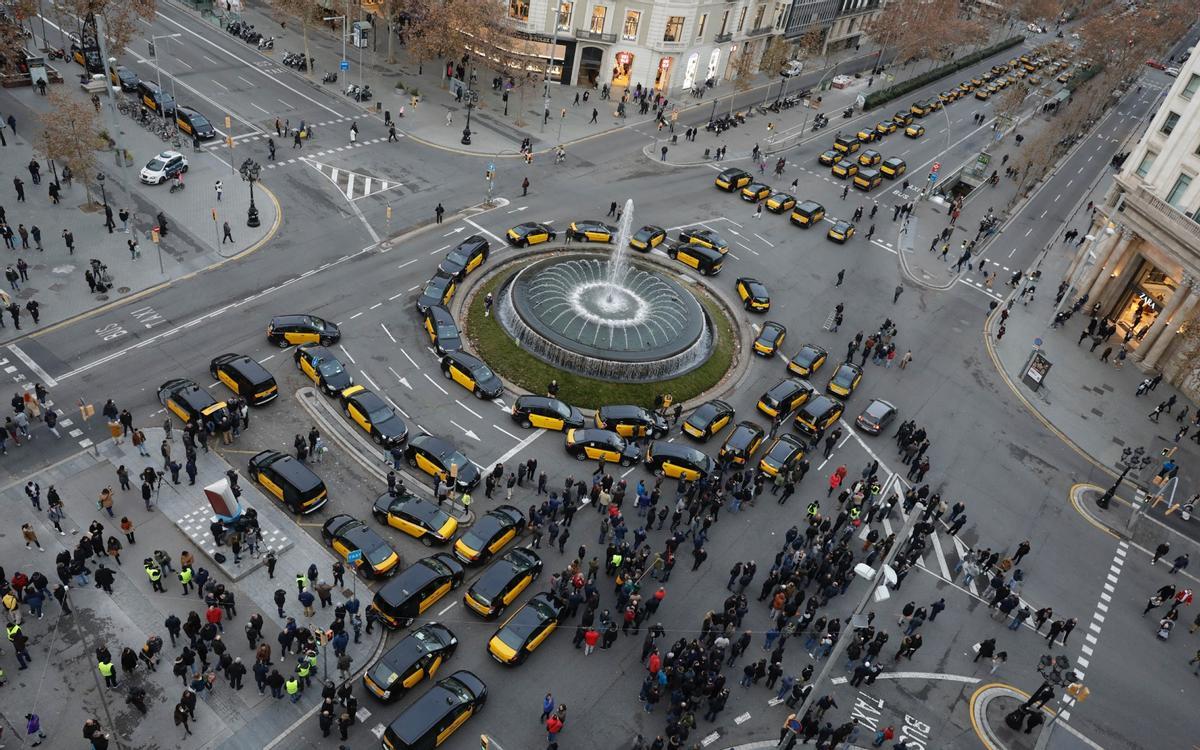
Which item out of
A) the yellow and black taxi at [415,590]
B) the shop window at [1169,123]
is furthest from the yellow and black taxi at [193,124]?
the shop window at [1169,123]

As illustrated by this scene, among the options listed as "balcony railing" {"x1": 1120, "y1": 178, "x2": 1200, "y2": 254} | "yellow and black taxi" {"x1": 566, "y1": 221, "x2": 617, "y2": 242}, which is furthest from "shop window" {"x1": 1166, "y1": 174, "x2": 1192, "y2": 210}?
"yellow and black taxi" {"x1": 566, "y1": 221, "x2": 617, "y2": 242}

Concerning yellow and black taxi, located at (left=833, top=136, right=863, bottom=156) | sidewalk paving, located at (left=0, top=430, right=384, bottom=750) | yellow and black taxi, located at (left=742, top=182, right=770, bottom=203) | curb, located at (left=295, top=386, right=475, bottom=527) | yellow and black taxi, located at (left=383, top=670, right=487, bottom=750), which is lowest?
sidewalk paving, located at (left=0, top=430, right=384, bottom=750)

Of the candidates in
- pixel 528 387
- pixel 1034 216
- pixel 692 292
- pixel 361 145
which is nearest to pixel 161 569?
pixel 528 387

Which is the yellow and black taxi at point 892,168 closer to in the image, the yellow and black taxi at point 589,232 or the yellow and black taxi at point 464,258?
the yellow and black taxi at point 589,232

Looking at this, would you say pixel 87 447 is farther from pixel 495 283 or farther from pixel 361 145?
pixel 361 145

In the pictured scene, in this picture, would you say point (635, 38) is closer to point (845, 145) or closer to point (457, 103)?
point (457, 103)

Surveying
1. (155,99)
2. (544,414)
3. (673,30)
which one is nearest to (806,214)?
(673,30)

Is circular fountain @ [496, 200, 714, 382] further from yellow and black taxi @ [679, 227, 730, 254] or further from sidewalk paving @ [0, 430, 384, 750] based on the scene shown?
sidewalk paving @ [0, 430, 384, 750]
